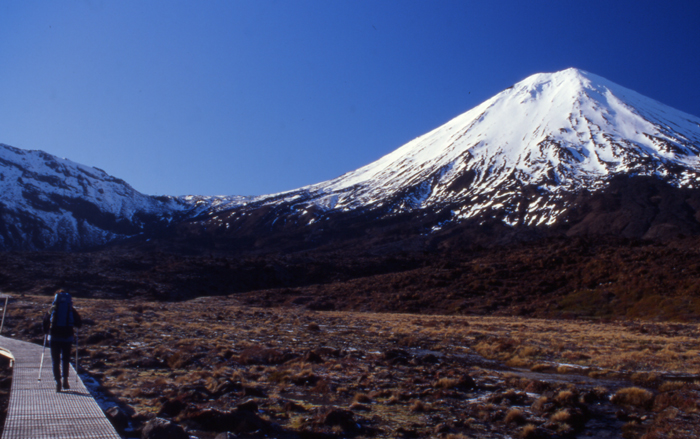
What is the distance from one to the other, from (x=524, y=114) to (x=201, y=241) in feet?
306

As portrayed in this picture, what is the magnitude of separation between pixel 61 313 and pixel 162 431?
10.2 feet

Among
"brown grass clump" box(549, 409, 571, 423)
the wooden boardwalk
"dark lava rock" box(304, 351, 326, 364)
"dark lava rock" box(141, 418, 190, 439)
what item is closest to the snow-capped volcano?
"dark lava rock" box(304, 351, 326, 364)

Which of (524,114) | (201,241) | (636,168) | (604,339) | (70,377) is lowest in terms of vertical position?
(604,339)

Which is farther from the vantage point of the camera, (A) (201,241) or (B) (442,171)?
(B) (442,171)

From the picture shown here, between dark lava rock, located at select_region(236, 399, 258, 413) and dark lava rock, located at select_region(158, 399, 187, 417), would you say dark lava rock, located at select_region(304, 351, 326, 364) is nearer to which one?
dark lava rock, located at select_region(236, 399, 258, 413)

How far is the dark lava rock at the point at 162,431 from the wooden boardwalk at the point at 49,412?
1.60 feet

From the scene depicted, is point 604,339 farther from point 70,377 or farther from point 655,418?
point 70,377

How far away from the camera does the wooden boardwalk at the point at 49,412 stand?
4.84 m

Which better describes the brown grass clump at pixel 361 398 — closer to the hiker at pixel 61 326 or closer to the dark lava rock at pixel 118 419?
the dark lava rock at pixel 118 419

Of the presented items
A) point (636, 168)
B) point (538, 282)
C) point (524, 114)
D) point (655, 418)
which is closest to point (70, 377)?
point (655, 418)

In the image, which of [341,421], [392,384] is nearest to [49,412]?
[341,421]

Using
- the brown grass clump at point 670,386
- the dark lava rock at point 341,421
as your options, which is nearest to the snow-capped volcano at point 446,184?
the brown grass clump at point 670,386

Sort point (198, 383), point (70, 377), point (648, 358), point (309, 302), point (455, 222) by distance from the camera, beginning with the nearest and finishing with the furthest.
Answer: point (70, 377)
point (198, 383)
point (648, 358)
point (309, 302)
point (455, 222)

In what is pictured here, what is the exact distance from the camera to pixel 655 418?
7.67m
